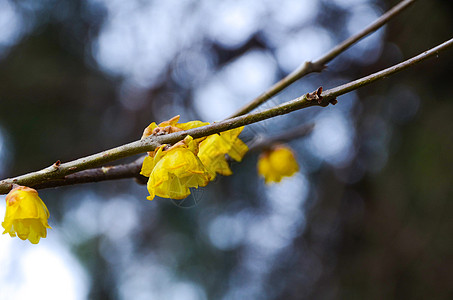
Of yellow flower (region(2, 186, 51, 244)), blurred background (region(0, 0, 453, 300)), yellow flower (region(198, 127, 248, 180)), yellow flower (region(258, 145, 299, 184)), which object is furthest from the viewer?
blurred background (region(0, 0, 453, 300))

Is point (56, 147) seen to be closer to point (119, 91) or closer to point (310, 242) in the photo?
point (119, 91)

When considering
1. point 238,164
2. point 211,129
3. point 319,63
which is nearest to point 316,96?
point 211,129

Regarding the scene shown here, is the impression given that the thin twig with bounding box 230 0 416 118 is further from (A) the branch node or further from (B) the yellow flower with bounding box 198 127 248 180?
(A) the branch node

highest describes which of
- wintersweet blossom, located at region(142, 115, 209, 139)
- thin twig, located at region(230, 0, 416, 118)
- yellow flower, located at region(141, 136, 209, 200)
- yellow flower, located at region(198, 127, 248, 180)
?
thin twig, located at region(230, 0, 416, 118)

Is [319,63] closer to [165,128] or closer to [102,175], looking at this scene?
[165,128]

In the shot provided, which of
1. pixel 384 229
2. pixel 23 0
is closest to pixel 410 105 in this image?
pixel 384 229

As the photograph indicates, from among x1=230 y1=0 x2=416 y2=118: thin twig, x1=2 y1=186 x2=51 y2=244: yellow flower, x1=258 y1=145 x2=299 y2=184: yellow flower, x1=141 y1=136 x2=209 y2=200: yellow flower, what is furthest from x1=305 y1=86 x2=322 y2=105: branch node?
x1=258 y1=145 x2=299 y2=184: yellow flower

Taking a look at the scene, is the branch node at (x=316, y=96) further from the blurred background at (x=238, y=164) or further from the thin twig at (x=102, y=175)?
the blurred background at (x=238, y=164)
